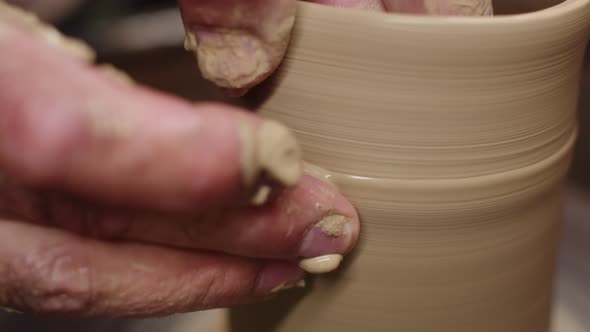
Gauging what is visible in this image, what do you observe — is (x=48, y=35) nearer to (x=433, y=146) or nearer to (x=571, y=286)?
(x=433, y=146)

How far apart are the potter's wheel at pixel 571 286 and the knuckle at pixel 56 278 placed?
0.43 m

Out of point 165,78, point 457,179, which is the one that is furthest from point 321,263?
point 165,78

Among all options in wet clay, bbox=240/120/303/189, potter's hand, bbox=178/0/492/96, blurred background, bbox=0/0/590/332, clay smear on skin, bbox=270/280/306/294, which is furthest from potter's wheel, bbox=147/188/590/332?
wet clay, bbox=240/120/303/189

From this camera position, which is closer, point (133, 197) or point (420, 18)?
point (133, 197)

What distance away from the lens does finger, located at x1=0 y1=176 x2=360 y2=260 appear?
1.99 ft

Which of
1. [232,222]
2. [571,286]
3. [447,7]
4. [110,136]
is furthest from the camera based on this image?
[571,286]

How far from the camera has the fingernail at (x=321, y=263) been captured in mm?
666

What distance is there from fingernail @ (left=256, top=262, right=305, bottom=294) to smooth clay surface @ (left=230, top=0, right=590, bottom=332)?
0.04 m

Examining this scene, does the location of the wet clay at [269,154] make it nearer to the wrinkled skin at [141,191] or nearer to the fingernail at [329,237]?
the wrinkled skin at [141,191]

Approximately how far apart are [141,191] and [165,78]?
1.45 m

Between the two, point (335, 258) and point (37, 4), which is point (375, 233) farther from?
point (37, 4)

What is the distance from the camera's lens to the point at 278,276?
700mm

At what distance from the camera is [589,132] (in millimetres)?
1544

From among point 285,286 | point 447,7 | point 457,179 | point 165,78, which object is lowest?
point 165,78
